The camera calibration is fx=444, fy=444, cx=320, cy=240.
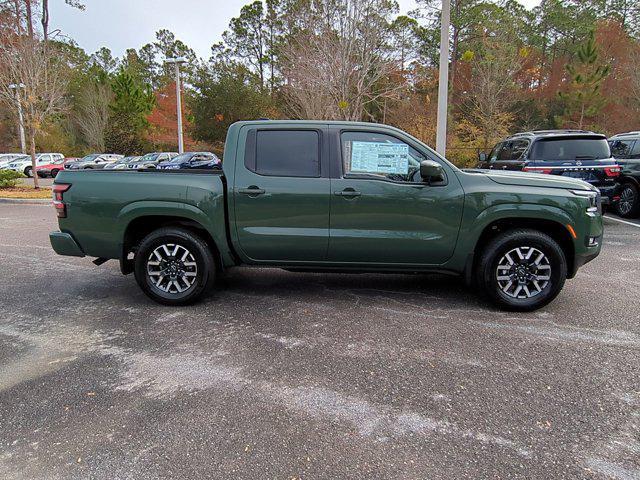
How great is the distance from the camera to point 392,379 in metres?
3.17

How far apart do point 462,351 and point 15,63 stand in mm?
18360

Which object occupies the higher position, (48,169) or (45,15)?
(45,15)

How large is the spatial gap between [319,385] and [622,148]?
35.5 ft

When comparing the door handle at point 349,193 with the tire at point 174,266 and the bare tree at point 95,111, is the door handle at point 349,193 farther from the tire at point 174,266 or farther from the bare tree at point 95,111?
the bare tree at point 95,111

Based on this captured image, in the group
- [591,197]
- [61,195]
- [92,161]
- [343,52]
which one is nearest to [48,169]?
[92,161]

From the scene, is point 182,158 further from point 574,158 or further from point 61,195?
point 61,195

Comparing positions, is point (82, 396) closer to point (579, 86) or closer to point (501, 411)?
point (501, 411)

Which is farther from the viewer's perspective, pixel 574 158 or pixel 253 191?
pixel 574 158

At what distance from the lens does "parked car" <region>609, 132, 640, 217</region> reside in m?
9.99

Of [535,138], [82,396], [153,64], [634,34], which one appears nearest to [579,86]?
[634,34]

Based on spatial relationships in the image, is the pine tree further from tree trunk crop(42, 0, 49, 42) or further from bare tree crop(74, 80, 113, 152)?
bare tree crop(74, 80, 113, 152)

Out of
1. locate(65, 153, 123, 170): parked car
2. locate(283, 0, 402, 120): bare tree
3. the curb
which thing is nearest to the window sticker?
the curb

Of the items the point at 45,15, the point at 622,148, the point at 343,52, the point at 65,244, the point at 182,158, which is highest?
the point at 45,15

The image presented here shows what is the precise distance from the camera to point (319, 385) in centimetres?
310
